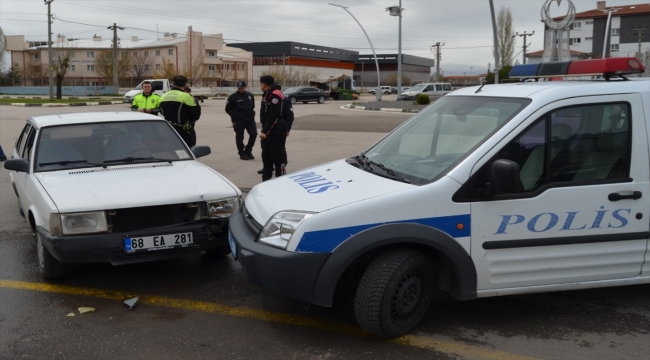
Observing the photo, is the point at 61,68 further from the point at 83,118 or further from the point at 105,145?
the point at 105,145

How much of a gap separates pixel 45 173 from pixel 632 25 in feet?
299

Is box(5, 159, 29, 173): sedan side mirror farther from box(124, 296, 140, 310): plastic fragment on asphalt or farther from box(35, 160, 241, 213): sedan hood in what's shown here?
box(124, 296, 140, 310): plastic fragment on asphalt

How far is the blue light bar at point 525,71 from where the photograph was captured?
554 cm

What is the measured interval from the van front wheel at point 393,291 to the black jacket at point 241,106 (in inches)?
362

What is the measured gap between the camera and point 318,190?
4.28 meters

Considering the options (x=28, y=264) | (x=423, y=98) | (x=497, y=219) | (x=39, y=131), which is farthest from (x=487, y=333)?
(x=423, y=98)

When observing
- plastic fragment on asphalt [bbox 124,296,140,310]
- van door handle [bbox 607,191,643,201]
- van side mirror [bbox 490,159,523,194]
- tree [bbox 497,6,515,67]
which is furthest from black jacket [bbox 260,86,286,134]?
tree [bbox 497,6,515,67]

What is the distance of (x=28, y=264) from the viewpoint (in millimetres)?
5773

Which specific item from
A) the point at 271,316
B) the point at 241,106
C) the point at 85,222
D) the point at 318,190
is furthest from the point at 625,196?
the point at 241,106

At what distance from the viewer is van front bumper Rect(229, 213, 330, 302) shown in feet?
12.5

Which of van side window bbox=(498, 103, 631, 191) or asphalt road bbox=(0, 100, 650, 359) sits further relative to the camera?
van side window bbox=(498, 103, 631, 191)

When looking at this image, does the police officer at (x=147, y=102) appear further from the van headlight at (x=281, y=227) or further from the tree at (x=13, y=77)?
the tree at (x=13, y=77)

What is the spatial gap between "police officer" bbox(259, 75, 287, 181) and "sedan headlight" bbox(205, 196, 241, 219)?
3.65m

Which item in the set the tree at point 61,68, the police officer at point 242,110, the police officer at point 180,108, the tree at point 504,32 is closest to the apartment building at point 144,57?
the tree at point 61,68
